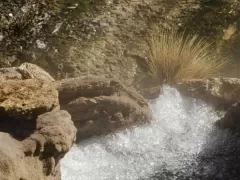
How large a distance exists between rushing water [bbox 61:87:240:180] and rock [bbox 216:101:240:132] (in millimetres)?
69

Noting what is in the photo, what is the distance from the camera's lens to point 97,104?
3.77 meters

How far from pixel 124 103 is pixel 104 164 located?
1.89ft

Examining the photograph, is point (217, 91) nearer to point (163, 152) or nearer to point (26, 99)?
point (163, 152)

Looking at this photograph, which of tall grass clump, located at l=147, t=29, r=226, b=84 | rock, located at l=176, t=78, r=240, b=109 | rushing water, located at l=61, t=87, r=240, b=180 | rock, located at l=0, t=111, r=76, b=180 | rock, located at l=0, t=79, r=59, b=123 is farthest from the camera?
tall grass clump, located at l=147, t=29, r=226, b=84

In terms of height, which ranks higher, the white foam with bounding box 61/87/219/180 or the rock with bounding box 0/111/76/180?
the rock with bounding box 0/111/76/180

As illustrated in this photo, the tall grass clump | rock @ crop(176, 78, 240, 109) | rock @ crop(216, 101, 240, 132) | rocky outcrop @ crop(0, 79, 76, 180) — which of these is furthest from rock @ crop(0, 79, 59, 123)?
the tall grass clump

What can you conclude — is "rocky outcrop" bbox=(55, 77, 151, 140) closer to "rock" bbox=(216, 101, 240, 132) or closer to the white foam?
the white foam

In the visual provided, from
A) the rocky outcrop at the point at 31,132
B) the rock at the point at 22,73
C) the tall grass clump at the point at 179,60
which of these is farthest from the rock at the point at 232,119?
the rock at the point at 22,73

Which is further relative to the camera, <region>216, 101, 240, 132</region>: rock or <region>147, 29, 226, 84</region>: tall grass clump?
<region>147, 29, 226, 84</region>: tall grass clump

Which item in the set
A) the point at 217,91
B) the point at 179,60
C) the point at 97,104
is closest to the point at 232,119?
the point at 217,91

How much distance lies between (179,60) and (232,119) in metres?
1.33

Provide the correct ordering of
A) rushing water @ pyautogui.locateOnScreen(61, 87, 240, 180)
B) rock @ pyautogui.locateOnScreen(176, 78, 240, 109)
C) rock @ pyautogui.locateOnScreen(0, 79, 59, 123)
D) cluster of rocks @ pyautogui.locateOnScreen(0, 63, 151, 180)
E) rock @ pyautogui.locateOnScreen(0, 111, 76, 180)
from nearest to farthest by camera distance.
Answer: rock @ pyautogui.locateOnScreen(0, 111, 76, 180), cluster of rocks @ pyautogui.locateOnScreen(0, 63, 151, 180), rock @ pyautogui.locateOnScreen(0, 79, 59, 123), rushing water @ pyautogui.locateOnScreen(61, 87, 240, 180), rock @ pyautogui.locateOnScreen(176, 78, 240, 109)

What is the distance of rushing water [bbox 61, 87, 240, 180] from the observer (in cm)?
339

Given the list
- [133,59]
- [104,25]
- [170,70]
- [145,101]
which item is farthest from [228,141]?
[104,25]
